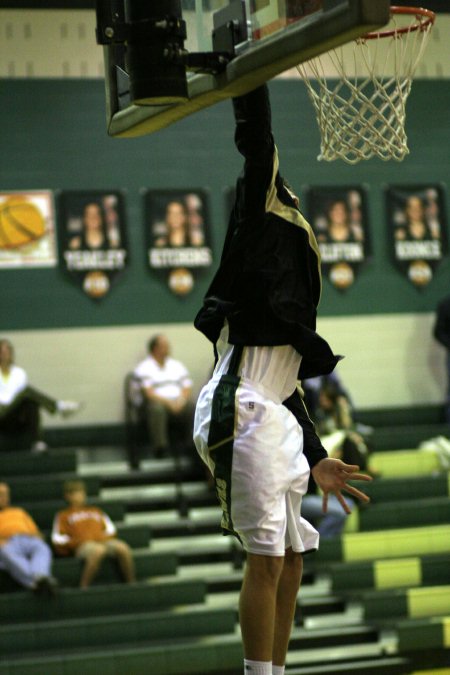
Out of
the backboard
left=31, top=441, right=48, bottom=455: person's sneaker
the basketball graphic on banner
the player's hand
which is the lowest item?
left=31, top=441, right=48, bottom=455: person's sneaker

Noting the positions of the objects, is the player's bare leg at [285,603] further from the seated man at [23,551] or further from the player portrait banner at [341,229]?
the player portrait banner at [341,229]

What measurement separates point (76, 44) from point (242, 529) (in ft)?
31.4

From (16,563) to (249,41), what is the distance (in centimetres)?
627

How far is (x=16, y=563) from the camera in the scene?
8867 millimetres

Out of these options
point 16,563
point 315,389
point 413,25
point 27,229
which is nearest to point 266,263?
point 413,25

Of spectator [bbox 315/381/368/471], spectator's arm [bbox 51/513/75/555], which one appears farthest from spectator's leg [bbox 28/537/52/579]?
spectator [bbox 315/381/368/471]

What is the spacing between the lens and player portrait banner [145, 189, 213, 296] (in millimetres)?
12305

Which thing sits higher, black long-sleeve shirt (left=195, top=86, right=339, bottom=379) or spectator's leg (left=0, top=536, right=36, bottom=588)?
black long-sleeve shirt (left=195, top=86, right=339, bottom=379)

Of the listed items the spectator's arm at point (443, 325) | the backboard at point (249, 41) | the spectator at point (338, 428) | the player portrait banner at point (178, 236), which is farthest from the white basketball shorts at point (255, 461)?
the spectator's arm at point (443, 325)

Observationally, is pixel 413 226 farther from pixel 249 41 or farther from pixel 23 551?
pixel 249 41

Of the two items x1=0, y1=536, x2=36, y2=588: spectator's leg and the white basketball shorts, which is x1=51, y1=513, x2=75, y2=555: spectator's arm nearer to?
x1=0, y1=536, x2=36, y2=588: spectator's leg

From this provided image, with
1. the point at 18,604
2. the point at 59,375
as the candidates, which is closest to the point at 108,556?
the point at 18,604

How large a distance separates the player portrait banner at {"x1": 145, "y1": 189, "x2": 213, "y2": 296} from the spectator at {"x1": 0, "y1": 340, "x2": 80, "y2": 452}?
2.12 m

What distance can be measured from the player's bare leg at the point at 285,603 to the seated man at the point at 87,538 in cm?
555
